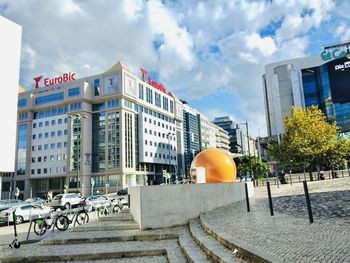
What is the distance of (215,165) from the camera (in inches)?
640

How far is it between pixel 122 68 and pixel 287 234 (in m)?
69.0

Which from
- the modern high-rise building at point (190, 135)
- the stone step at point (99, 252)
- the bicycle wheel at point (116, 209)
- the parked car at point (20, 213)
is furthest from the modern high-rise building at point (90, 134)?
the stone step at point (99, 252)

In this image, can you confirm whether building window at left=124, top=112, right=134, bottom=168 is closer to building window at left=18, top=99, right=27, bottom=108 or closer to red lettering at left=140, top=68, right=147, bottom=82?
red lettering at left=140, top=68, right=147, bottom=82

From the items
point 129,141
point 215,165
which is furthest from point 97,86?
point 215,165

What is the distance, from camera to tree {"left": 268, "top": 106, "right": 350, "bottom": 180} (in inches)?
1523

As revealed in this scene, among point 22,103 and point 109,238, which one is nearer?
point 109,238

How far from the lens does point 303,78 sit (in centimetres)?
8306

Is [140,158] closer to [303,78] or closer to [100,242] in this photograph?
[303,78]

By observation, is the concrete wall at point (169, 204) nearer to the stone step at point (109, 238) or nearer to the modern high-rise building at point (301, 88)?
the stone step at point (109, 238)

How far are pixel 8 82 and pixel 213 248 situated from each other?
13371 mm

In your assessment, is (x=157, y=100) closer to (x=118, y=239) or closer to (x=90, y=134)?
(x=90, y=134)

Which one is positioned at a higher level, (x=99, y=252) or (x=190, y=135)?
(x=190, y=135)

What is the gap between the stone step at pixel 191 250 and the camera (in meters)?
6.46

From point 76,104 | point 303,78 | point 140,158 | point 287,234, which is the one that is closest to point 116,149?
point 140,158
